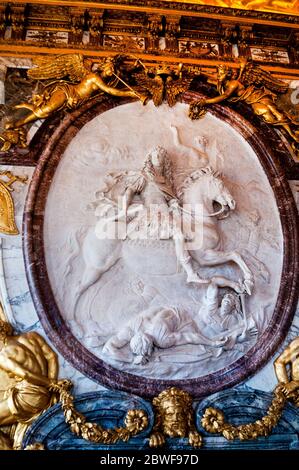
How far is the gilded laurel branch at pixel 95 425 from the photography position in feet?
17.7

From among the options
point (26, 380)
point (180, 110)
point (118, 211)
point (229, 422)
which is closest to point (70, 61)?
point (180, 110)

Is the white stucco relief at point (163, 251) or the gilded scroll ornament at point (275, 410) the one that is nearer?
the gilded scroll ornament at point (275, 410)

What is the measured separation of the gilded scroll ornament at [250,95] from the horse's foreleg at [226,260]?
2375mm

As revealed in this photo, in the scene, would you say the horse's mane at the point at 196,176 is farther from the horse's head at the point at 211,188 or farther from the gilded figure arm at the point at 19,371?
the gilded figure arm at the point at 19,371

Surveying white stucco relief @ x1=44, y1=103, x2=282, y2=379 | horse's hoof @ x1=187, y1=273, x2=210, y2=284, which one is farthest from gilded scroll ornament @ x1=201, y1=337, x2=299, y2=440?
horse's hoof @ x1=187, y1=273, x2=210, y2=284

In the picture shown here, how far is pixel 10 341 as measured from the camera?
570cm

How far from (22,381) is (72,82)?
14.8 feet

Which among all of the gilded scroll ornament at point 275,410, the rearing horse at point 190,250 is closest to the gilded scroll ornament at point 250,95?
the rearing horse at point 190,250

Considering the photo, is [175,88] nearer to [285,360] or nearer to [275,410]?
[285,360]

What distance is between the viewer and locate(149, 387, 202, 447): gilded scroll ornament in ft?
18.2

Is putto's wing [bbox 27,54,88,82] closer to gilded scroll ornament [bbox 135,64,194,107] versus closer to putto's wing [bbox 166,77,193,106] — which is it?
gilded scroll ornament [bbox 135,64,194,107]

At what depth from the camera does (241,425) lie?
578 centimetres

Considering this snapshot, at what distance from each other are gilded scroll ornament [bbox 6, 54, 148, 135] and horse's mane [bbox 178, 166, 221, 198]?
1483mm
